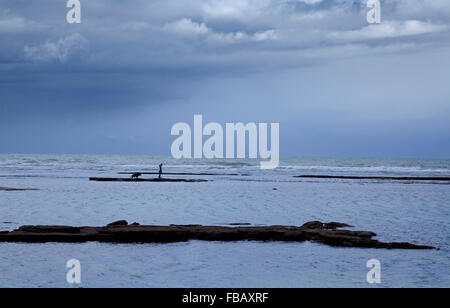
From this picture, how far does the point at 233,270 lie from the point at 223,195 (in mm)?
21479

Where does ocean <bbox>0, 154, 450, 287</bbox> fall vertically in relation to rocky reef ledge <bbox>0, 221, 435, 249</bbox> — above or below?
below

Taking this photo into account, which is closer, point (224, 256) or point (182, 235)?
point (224, 256)

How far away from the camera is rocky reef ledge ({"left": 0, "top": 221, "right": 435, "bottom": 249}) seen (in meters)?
16.1

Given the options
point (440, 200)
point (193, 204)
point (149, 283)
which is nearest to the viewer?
point (149, 283)

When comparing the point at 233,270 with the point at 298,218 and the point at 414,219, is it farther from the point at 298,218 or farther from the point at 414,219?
Answer: the point at 414,219

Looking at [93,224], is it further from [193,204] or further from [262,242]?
[193,204]

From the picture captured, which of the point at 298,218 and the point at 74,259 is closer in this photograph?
the point at 74,259

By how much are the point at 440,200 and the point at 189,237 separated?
68.8ft

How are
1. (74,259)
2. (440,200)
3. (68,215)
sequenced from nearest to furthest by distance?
(74,259) → (68,215) → (440,200)

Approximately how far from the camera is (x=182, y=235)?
1678cm

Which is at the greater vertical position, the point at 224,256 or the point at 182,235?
the point at 182,235

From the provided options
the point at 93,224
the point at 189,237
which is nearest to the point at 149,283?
the point at 189,237

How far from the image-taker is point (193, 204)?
28.0 m

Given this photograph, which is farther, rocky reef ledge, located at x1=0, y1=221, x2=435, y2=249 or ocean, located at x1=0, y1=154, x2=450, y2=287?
rocky reef ledge, located at x1=0, y1=221, x2=435, y2=249
